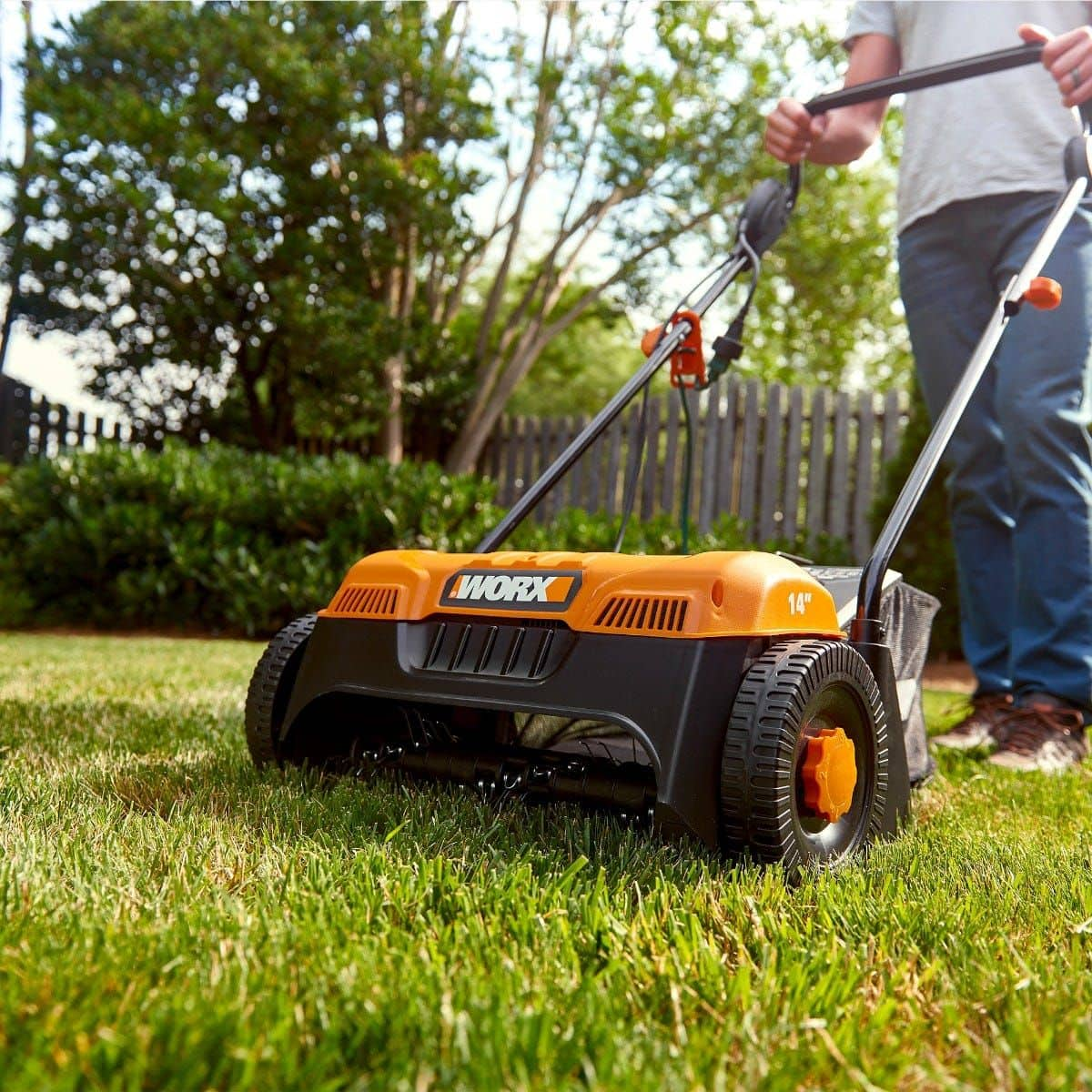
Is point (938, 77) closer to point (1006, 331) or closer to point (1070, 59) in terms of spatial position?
point (1070, 59)

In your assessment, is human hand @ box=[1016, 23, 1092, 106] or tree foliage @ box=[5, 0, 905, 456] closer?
human hand @ box=[1016, 23, 1092, 106]

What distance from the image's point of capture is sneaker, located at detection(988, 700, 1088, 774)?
2320 mm

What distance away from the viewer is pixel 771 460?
26.1 ft

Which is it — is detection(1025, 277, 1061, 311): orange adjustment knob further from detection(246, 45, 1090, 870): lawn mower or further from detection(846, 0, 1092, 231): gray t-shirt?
detection(846, 0, 1092, 231): gray t-shirt

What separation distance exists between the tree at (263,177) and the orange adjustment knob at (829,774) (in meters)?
7.76

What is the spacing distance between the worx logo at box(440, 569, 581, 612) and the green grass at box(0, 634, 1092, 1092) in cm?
28

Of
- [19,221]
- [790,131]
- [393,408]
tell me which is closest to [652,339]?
[790,131]

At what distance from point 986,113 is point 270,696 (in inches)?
74.6

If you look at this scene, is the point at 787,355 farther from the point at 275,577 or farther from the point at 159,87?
the point at 275,577

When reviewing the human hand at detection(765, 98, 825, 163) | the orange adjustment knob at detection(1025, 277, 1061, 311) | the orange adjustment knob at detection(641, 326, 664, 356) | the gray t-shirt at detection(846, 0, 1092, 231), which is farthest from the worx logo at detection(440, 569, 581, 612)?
the gray t-shirt at detection(846, 0, 1092, 231)

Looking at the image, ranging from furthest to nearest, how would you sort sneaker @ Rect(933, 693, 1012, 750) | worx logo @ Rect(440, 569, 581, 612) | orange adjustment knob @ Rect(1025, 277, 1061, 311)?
sneaker @ Rect(933, 693, 1012, 750), orange adjustment knob @ Rect(1025, 277, 1061, 311), worx logo @ Rect(440, 569, 581, 612)

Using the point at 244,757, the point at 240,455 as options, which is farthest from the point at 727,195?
the point at 244,757

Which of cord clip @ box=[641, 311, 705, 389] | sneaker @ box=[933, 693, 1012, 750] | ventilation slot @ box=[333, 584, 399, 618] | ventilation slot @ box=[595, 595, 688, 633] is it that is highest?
cord clip @ box=[641, 311, 705, 389]

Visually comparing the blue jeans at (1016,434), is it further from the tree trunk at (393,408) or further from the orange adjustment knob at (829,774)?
the tree trunk at (393,408)
